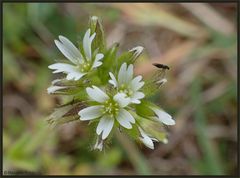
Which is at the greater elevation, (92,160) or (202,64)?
(202,64)

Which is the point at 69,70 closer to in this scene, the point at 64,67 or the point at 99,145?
the point at 64,67

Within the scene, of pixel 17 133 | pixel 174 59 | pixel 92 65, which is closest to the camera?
pixel 92 65

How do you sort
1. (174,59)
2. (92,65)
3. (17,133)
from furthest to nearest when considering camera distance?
(174,59) < (17,133) < (92,65)

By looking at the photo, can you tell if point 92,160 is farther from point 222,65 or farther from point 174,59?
point 222,65

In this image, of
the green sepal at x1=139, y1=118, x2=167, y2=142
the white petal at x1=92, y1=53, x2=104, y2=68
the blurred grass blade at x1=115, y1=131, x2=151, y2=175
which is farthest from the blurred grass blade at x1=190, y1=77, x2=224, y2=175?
the white petal at x1=92, y1=53, x2=104, y2=68

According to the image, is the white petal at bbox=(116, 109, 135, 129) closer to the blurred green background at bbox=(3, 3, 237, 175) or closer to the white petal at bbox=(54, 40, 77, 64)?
the white petal at bbox=(54, 40, 77, 64)

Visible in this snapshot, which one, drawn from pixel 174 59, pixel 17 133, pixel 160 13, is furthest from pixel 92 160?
pixel 160 13

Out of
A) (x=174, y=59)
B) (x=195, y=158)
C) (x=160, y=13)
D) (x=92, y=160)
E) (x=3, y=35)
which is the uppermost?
(x=160, y=13)
